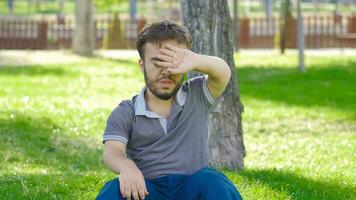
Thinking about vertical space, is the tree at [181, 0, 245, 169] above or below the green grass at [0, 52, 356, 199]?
above

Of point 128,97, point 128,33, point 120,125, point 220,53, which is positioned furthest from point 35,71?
point 120,125

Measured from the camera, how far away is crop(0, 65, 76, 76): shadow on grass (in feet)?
67.7

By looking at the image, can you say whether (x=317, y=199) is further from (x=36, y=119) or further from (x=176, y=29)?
(x=36, y=119)

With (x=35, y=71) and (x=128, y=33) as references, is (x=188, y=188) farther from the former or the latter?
(x=128, y=33)

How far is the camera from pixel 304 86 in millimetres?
17094

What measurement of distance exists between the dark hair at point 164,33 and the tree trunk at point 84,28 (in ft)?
75.2

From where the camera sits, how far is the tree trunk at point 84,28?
28.1m

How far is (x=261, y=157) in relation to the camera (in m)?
10.8

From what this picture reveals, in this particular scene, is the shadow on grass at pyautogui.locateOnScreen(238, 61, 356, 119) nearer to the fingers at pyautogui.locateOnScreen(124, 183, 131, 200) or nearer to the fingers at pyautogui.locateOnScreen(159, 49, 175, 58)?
the fingers at pyautogui.locateOnScreen(159, 49, 175, 58)

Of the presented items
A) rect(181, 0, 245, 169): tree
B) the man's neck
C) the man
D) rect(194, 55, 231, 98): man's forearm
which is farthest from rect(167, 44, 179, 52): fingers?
rect(181, 0, 245, 169): tree

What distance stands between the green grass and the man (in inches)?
59.2

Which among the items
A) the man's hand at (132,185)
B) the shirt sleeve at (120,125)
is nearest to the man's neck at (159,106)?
the shirt sleeve at (120,125)

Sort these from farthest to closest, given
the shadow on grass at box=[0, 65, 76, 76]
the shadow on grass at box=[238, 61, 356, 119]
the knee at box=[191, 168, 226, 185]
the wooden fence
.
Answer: the wooden fence
the shadow on grass at box=[0, 65, 76, 76]
the shadow on grass at box=[238, 61, 356, 119]
the knee at box=[191, 168, 226, 185]

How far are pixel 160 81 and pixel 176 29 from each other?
275 millimetres
